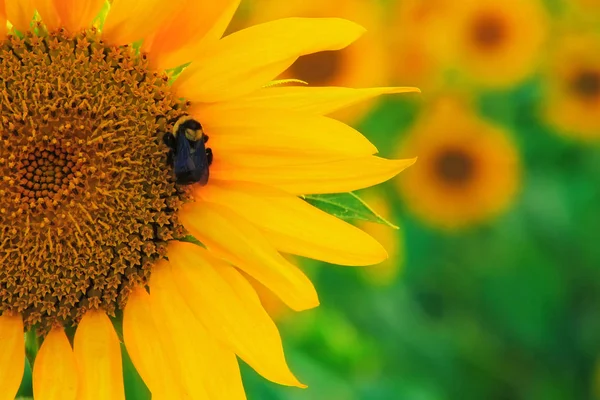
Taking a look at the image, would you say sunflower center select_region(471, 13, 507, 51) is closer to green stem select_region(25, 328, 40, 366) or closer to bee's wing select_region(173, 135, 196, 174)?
bee's wing select_region(173, 135, 196, 174)

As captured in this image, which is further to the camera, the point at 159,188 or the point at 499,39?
the point at 499,39

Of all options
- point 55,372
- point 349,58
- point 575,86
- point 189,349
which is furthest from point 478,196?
point 55,372

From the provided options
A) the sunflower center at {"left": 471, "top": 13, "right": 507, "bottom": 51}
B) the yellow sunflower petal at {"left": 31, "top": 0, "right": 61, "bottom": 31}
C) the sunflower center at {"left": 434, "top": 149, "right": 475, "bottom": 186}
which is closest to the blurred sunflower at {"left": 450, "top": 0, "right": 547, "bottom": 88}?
the sunflower center at {"left": 471, "top": 13, "right": 507, "bottom": 51}

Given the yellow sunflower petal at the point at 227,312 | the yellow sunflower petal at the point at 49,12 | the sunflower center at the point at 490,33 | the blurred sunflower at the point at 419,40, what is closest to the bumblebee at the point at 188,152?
the yellow sunflower petal at the point at 227,312

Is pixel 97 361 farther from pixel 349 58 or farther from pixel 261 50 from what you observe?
pixel 349 58

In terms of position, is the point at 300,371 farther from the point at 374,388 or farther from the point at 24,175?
the point at 24,175

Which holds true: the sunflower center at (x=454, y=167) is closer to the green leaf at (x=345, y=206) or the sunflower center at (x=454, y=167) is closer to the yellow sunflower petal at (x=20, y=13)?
the green leaf at (x=345, y=206)

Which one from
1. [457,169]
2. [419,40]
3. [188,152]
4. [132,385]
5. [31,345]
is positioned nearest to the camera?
[188,152]
